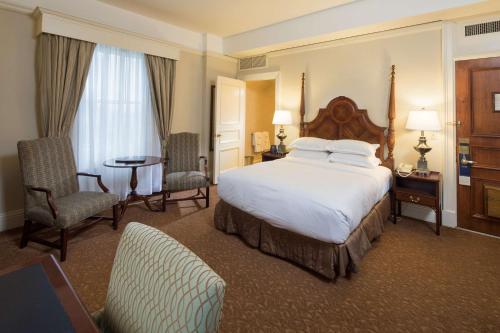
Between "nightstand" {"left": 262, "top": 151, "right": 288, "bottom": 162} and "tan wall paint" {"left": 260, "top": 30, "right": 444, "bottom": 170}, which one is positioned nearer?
"tan wall paint" {"left": 260, "top": 30, "right": 444, "bottom": 170}

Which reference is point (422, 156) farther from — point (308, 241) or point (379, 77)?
point (308, 241)

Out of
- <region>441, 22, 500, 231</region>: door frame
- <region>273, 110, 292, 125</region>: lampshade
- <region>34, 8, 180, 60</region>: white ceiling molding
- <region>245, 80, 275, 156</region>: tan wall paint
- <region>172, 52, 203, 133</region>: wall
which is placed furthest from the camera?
<region>245, 80, 275, 156</region>: tan wall paint

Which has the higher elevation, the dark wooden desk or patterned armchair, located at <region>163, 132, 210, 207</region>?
patterned armchair, located at <region>163, 132, 210, 207</region>

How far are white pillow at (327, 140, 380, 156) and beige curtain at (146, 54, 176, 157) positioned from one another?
2.59 metres

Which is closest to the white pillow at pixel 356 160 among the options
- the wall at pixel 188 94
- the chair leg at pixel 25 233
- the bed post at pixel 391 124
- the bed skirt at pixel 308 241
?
the bed post at pixel 391 124

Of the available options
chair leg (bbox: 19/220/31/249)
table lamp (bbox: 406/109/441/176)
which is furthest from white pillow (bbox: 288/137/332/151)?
chair leg (bbox: 19/220/31/249)

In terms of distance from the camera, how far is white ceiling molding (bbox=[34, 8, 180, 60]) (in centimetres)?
327

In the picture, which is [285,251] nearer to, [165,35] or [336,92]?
[336,92]

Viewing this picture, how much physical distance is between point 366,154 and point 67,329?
11.5ft

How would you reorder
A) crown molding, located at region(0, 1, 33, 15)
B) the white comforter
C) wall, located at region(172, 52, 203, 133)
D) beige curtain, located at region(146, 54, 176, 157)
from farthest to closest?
wall, located at region(172, 52, 203, 133) → beige curtain, located at region(146, 54, 176, 157) → crown molding, located at region(0, 1, 33, 15) → the white comforter

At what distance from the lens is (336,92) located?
449 cm

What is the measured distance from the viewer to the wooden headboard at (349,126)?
12.8 feet

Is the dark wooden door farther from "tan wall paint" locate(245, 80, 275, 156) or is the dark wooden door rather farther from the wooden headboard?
"tan wall paint" locate(245, 80, 275, 156)

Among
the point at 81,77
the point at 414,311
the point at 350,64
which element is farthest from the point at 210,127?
the point at 414,311
